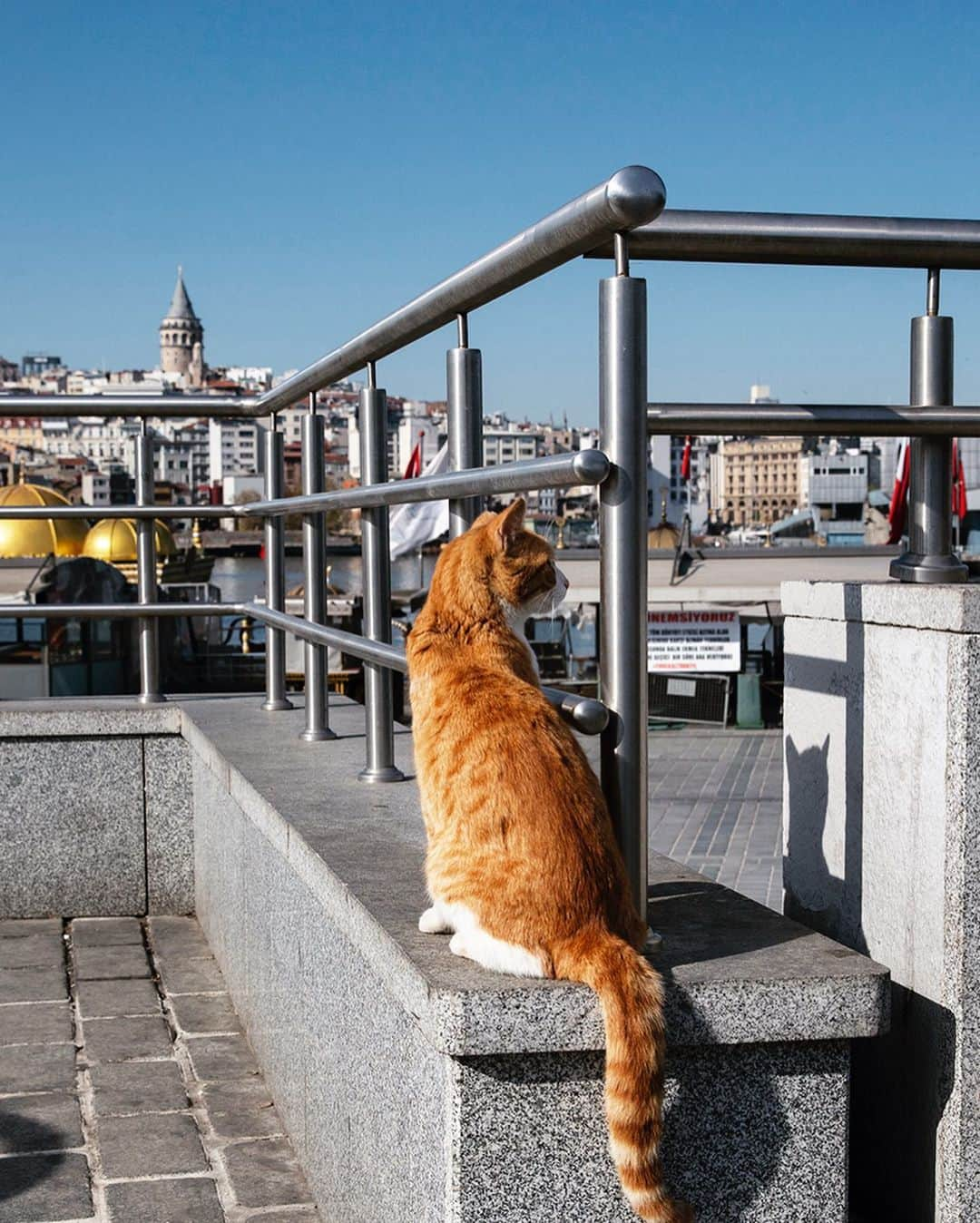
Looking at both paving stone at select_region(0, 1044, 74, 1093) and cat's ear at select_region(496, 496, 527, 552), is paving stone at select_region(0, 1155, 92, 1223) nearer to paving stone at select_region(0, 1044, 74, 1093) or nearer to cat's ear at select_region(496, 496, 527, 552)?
paving stone at select_region(0, 1044, 74, 1093)

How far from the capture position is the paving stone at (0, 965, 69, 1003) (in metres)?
4.47

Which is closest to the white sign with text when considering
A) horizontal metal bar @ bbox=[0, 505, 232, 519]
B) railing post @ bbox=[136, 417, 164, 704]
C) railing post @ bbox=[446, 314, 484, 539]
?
railing post @ bbox=[136, 417, 164, 704]

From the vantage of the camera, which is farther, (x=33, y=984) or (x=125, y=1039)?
(x=33, y=984)

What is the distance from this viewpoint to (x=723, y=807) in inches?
526

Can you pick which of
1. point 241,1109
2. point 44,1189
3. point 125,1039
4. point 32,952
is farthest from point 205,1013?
point 44,1189

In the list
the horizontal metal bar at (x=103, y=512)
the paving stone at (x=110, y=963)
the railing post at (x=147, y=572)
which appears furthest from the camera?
the railing post at (x=147, y=572)

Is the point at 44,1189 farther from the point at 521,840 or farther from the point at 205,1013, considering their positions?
the point at 521,840

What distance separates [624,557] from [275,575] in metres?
3.23

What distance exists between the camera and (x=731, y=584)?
91.8ft

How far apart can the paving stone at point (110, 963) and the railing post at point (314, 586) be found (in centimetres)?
87

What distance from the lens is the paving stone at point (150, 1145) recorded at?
10.8ft

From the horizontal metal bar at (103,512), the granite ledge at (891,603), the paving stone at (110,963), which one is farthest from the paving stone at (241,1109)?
the horizontal metal bar at (103,512)

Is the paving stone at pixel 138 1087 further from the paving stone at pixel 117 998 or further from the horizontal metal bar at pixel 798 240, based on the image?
the horizontal metal bar at pixel 798 240

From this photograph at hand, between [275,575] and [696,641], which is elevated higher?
[275,575]
